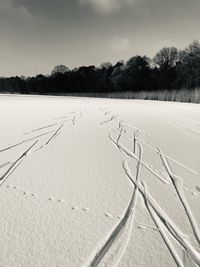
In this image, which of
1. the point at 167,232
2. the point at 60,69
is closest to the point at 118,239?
the point at 167,232

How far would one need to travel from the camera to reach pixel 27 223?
6.30ft

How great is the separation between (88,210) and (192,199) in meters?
0.89

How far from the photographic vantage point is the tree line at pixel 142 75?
3930 cm

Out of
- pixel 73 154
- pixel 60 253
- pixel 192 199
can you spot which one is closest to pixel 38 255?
pixel 60 253

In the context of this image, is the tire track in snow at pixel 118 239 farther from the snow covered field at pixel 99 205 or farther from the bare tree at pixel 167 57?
the bare tree at pixel 167 57

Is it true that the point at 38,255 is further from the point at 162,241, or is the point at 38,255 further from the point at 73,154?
the point at 73,154

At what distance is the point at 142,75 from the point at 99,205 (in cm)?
4649

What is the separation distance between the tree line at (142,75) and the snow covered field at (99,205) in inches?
1438

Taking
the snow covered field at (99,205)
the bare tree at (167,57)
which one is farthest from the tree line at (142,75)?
the snow covered field at (99,205)

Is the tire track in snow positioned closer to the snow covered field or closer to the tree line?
the snow covered field

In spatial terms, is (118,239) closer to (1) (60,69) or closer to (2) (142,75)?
(2) (142,75)

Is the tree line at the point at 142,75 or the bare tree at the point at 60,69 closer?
the tree line at the point at 142,75

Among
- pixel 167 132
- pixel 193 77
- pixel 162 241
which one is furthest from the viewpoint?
pixel 193 77

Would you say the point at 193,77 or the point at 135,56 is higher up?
the point at 135,56
